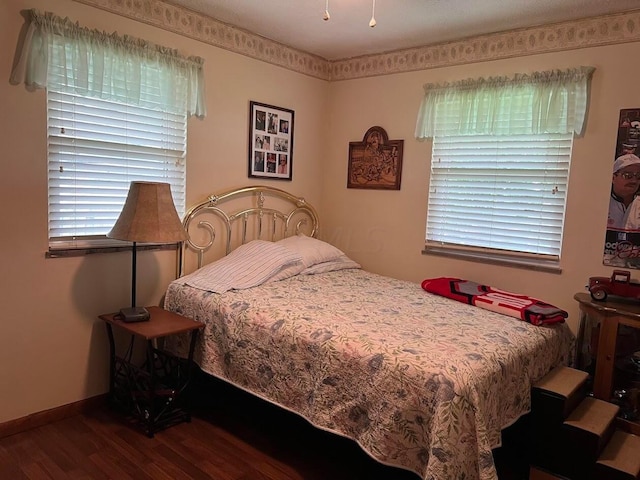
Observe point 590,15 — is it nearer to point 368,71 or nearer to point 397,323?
point 368,71

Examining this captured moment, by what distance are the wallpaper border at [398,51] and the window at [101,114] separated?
207 millimetres

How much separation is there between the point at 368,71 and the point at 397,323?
2360mm

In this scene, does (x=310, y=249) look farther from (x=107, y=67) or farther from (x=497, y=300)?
(x=107, y=67)

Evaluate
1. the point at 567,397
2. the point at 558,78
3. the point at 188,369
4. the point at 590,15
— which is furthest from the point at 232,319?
the point at 590,15

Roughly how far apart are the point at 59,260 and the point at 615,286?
3.11 meters

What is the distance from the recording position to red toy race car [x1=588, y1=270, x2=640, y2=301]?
2598 millimetres

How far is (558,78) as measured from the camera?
2984 millimetres

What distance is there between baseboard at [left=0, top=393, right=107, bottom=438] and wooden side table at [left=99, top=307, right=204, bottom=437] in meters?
0.10

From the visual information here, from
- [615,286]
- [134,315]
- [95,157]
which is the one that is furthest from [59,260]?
[615,286]

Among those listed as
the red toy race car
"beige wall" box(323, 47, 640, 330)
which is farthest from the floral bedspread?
"beige wall" box(323, 47, 640, 330)

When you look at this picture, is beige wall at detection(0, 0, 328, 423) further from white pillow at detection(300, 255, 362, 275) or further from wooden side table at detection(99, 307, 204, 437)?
white pillow at detection(300, 255, 362, 275)

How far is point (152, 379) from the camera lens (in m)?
2.60

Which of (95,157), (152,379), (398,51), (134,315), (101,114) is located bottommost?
(152,379)

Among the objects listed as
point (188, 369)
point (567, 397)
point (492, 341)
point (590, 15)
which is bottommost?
point (188, 369)
